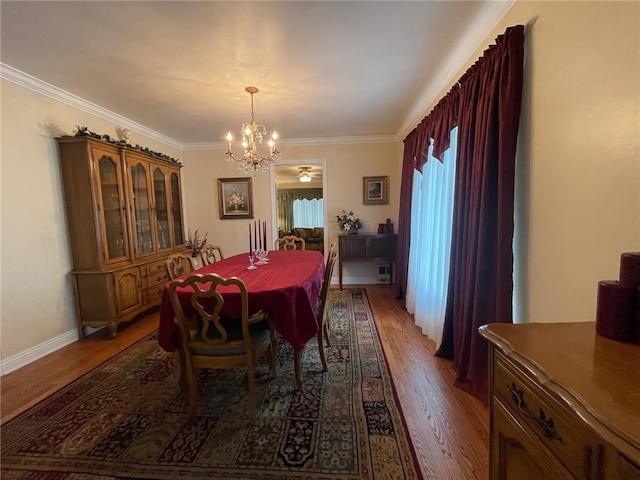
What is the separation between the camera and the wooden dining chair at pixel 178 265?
7.19 ft

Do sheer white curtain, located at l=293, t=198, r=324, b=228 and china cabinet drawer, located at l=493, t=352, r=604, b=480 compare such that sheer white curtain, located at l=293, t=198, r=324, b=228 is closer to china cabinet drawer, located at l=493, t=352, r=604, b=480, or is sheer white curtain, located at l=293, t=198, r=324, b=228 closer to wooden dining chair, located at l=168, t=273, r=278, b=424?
wooden dining chair, located at l=168, t=273, r=278, b=424

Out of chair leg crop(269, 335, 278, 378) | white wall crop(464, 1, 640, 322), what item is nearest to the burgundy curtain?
white wall crop(464, 1, 640, 322)

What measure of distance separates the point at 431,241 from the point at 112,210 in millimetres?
3412

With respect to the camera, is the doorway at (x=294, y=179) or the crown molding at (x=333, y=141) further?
the doorway at (x=294, y=179)

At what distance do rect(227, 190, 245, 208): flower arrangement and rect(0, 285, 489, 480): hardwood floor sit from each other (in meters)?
2.25

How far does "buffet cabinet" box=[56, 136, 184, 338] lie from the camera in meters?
2.81

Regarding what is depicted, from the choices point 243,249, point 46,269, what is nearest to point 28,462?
point 46,269

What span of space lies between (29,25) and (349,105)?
2586mm

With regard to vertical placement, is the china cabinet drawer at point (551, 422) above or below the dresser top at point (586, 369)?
below

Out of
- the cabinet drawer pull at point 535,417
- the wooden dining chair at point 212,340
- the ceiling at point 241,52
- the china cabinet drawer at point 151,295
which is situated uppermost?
the ceiling at point 241,52

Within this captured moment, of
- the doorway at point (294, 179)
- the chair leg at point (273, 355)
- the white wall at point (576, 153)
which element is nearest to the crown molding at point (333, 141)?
the doorway at point (294, 179)

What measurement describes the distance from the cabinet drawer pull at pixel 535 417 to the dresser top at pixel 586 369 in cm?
9

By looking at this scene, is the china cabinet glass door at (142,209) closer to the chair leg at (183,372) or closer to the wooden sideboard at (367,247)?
the chair leg at (183,372)

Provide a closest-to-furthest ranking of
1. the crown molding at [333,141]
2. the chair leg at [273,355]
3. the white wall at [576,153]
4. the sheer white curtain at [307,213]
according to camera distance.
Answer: the white wall at [576,153] < the chair leg at [273,355] < the crown molding at [333,141] < the sheer white curtain at [307,213]
